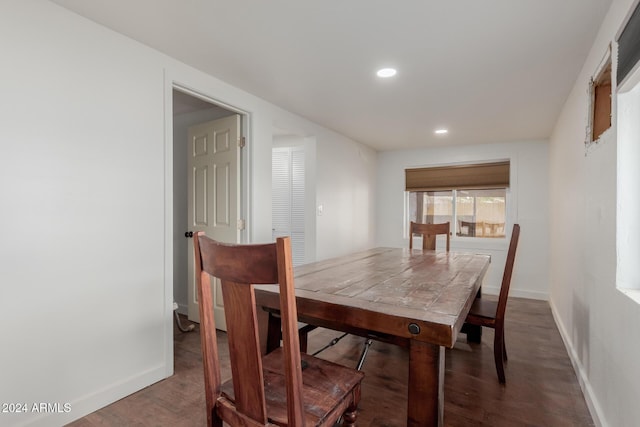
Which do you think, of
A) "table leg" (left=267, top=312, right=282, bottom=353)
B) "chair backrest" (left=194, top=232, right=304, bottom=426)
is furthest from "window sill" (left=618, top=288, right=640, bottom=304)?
"table leg" (left=267, top=312, right=282, bottom=353)

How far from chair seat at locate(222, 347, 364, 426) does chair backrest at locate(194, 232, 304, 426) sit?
0.33 ft

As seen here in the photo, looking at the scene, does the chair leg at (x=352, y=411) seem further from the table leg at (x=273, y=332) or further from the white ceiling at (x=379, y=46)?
the white ceiling at (x=379, y=46)

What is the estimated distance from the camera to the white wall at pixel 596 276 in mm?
1343

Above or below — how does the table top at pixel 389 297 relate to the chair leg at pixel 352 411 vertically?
above

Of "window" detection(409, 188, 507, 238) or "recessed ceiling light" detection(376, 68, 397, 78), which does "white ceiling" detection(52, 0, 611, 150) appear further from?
"window" detection(409, 188, 507, 238)

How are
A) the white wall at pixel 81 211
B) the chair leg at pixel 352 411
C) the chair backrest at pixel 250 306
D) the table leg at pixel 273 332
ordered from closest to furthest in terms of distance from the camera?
1. the chair backrest at pixel 250 306
2. the chair leg at pixel 352 411
3. the white wall at pixel 81 211
4. the table leg at pixel 273 332

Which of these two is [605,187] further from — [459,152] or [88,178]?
[459,152]

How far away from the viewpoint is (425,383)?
1.10 m

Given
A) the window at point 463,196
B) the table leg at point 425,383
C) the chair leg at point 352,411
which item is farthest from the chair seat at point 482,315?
the window at point 463,196

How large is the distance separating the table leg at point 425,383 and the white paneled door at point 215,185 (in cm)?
194

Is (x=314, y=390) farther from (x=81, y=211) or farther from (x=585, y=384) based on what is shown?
(x=585, y=384)

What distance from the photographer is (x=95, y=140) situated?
179 centimetres

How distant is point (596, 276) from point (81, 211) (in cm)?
287

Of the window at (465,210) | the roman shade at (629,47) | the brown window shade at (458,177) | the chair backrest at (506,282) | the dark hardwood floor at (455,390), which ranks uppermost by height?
the roman shade at (629,47)
